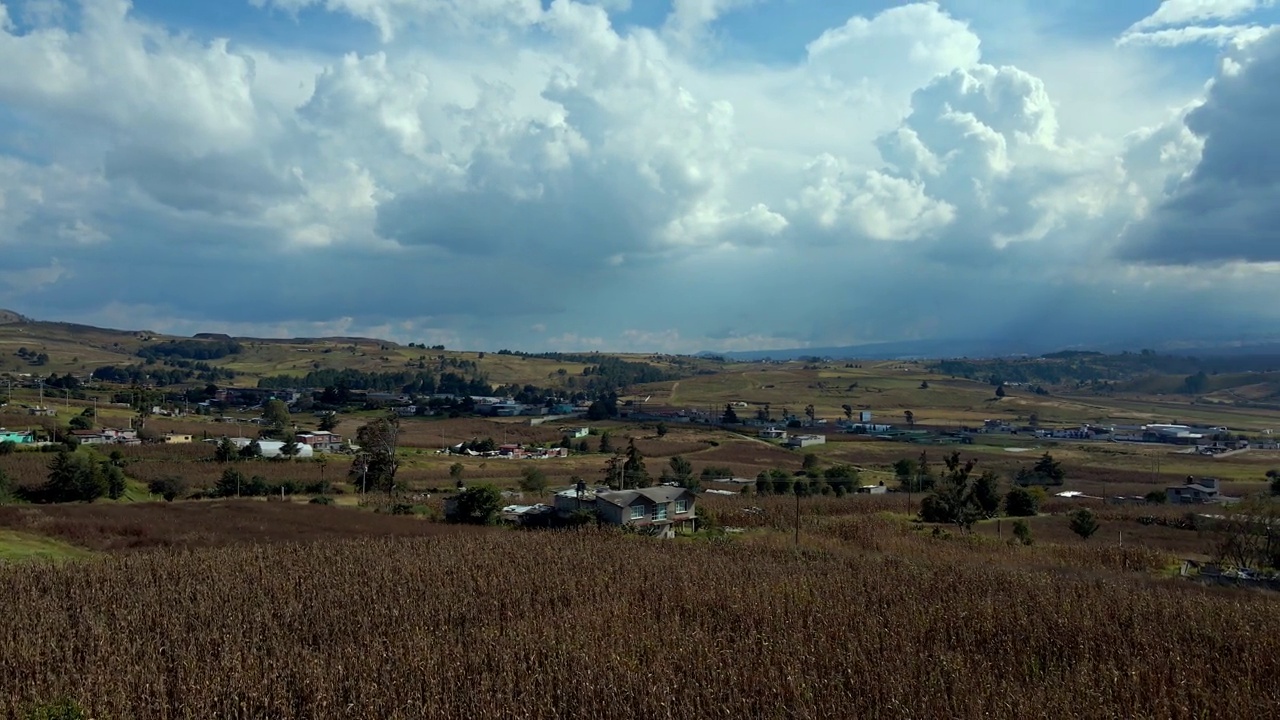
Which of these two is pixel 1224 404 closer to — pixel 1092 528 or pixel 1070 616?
pixel 1092 528

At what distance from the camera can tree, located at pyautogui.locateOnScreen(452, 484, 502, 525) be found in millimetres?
40000

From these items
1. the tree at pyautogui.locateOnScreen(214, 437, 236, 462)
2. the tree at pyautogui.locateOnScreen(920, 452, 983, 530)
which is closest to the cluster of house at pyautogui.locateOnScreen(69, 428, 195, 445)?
the tree at pyautogui.locateOnScreen(214, 437, 236, 462)

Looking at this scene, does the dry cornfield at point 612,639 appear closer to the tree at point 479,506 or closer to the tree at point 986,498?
the tree at point 479,506

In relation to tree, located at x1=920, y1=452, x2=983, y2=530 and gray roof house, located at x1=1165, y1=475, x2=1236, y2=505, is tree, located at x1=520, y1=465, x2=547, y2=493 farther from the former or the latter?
gray roof house, located at x1=1165, y1=475, x2=1236, y2=505

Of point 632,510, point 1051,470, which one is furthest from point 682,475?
point 1051,470

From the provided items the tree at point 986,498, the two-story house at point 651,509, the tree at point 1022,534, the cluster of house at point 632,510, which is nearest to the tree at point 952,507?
the tree at point 986,498

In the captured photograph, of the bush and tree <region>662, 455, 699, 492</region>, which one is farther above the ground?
the bush

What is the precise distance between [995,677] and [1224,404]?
11790 cm

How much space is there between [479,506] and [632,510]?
294 inches

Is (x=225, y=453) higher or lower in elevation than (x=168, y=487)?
lower

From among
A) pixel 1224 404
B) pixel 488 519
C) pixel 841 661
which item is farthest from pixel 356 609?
pixel 1224 404

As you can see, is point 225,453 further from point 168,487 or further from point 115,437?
point 168,487

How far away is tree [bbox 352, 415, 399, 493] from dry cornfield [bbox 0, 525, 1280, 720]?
2862 cm

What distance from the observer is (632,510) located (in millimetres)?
39688
